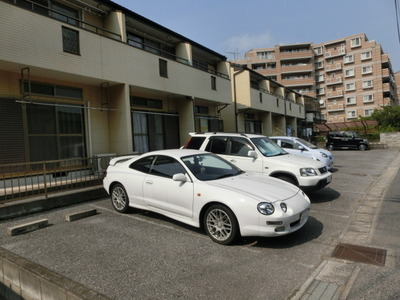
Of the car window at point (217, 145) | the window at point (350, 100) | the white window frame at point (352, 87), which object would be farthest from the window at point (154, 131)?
the white window frame at point (352, 87)

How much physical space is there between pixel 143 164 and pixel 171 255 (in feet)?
7.65

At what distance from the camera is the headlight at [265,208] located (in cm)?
407

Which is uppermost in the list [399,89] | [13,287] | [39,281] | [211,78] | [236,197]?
[399,89]

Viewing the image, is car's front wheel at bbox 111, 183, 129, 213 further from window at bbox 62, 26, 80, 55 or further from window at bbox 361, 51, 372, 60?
window at bbox 361, 51, 372, 60

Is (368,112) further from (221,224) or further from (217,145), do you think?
(221,224)

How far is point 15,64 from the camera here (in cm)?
751

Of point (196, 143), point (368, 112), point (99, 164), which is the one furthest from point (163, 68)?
point (368, 112)

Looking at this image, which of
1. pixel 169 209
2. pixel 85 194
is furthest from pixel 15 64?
pixel 169 209

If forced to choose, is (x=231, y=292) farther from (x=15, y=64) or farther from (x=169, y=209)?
(x=15, y=64)

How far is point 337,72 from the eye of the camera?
206 ft

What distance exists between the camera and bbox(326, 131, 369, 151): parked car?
75.7 ft

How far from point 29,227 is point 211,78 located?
12.1 m

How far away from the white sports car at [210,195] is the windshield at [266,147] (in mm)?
2019

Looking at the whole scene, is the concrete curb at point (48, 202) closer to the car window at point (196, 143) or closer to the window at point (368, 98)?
the car window at point (196, 143)
